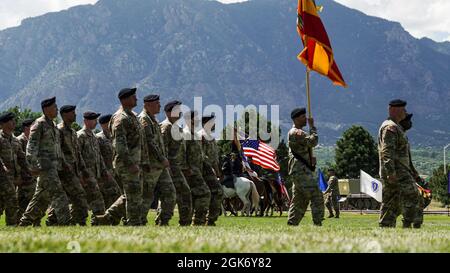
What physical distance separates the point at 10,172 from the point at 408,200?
7.48m

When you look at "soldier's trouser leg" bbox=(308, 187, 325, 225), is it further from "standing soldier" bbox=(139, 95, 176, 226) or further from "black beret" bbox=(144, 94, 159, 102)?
"black beret" bbox=(144, 94, 159, 102)

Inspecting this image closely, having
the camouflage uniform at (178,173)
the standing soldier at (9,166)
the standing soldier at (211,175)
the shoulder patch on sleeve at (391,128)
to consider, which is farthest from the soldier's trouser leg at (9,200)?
the shoulder patch on sleeve at (391,128)

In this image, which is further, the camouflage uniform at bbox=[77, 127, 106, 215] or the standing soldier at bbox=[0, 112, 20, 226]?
the camouflage uniform at bbox=[77, 127, 106, 215]

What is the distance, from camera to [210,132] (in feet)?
50.8

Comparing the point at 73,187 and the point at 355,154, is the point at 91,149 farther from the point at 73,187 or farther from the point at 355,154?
the point at 355,154

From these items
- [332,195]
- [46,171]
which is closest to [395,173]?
[46,171]

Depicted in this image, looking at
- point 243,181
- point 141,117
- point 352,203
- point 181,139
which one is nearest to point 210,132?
point 181,139

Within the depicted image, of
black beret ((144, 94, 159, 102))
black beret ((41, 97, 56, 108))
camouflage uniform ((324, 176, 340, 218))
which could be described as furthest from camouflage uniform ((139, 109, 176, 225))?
camouflage uniform ((324, 176, 340, 218))

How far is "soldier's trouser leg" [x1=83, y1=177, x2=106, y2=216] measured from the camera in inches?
514

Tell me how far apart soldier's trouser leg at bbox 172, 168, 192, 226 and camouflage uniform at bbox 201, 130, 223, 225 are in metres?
1.52

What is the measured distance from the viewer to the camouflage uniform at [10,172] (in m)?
13.7

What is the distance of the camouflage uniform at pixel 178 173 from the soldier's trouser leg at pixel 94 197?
1358 millimetres

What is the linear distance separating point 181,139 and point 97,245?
785cm
